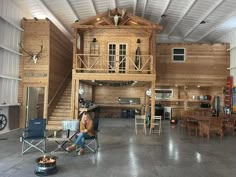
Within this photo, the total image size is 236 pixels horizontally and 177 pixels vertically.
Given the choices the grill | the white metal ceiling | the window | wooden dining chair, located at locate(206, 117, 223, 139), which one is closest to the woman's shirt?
the grill

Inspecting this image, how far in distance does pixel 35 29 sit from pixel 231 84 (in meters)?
10.9

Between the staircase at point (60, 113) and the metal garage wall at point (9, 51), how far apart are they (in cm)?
174

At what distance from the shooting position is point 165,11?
11.2 meters

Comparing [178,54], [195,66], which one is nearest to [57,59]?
[178,54]

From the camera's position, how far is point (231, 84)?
1230cm

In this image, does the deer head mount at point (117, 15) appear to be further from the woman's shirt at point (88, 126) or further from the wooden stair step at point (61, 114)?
the woman's shirt at point (88, 126)

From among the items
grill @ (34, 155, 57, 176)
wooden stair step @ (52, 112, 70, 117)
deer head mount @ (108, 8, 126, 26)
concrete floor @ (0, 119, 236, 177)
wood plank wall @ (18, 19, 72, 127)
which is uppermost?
deer head mount @ (108, 8, 126, 26)

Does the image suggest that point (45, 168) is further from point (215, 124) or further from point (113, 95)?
point (113, 95)

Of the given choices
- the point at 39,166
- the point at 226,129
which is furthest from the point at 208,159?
the point at 226,129

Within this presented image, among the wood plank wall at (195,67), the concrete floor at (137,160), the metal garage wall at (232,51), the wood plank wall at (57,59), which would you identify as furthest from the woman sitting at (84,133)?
the metal garage wall at (232,51)

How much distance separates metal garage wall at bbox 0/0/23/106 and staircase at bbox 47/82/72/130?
174 centimetres

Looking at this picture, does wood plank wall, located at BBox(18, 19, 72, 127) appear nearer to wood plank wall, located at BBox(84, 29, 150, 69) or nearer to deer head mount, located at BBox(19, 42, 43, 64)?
deer head mount, located at BBox(19, 42, 43, 64)

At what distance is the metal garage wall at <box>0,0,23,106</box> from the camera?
8.36 meters

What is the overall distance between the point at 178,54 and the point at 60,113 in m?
7.84
